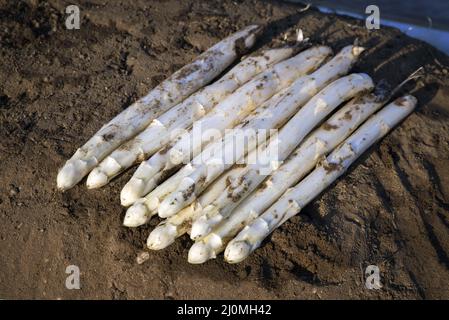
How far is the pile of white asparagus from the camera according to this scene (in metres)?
4.54

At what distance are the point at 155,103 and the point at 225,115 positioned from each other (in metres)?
0.75

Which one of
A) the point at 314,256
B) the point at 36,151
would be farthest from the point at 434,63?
the point at 36,151

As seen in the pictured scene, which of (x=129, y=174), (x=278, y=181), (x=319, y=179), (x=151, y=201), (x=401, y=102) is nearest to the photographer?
(x=151, y=201)

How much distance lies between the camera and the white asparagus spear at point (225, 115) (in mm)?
4750

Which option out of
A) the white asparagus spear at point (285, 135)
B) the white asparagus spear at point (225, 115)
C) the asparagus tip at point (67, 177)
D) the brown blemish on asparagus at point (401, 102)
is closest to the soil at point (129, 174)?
the asparagus tip at point (67, 177)

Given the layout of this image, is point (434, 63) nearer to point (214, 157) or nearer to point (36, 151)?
point (214, 157)

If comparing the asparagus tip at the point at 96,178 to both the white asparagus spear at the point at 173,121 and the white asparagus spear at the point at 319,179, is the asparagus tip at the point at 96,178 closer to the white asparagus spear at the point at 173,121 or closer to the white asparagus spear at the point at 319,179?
the white asparagus spear at the point at 173,121

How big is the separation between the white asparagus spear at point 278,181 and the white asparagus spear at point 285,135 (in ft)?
0.30

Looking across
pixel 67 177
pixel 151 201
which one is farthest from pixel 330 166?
pixel 67 177

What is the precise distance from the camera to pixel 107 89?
5.79 meters

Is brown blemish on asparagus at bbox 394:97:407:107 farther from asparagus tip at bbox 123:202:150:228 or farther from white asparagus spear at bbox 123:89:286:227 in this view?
asparagus tip at bbox 123:202:150:228

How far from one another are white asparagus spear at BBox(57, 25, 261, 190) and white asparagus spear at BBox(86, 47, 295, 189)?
0.34ft

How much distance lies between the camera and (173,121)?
5.14m

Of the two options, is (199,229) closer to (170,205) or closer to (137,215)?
(170,205)
